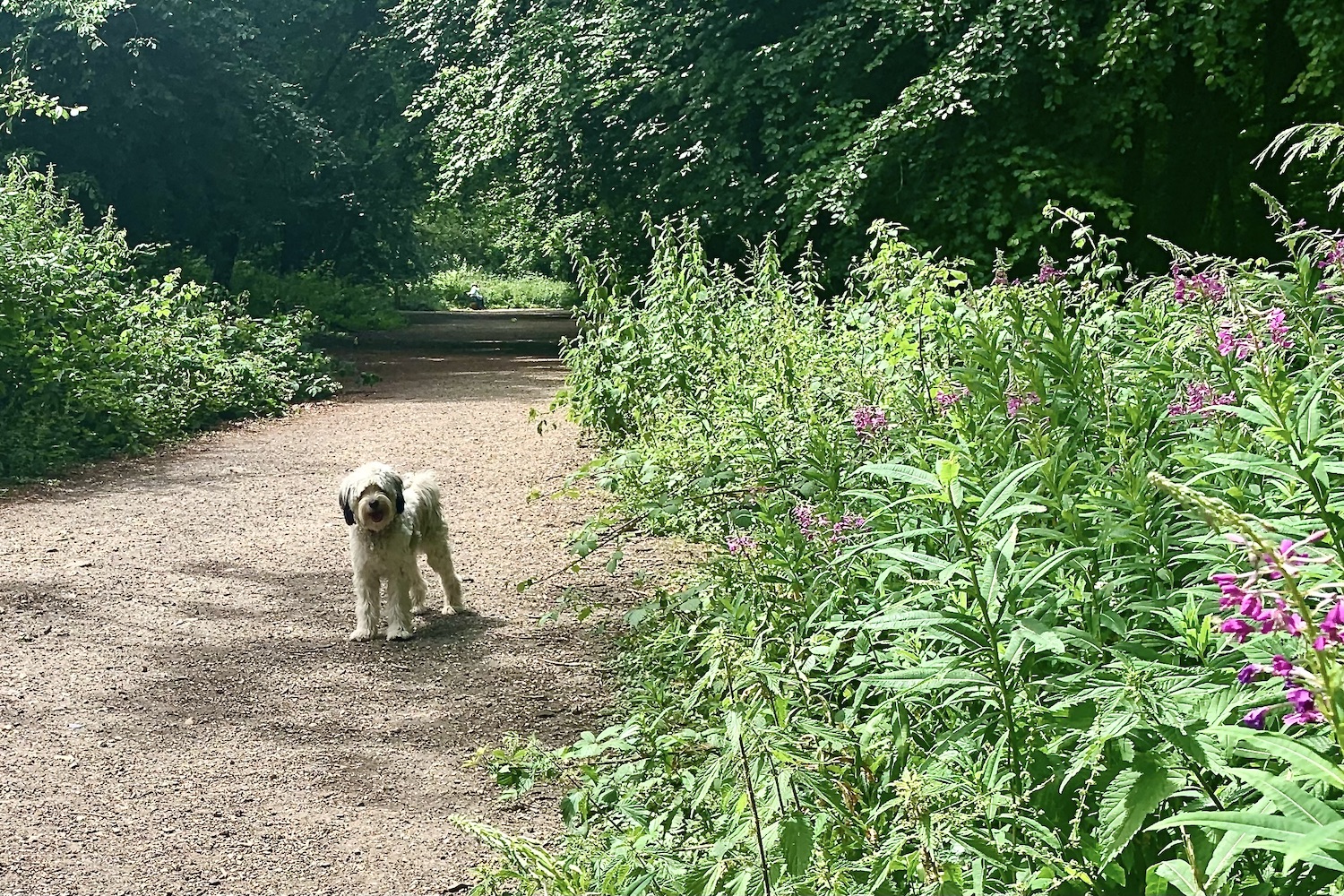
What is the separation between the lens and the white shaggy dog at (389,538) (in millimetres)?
6602

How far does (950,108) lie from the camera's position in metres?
13.8

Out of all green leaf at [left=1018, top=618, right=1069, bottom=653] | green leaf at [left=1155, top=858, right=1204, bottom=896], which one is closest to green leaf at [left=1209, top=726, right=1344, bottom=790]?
green leaf at [left=1155, top=858, right=1204, bottom=896]

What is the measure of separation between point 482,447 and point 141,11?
1329cm

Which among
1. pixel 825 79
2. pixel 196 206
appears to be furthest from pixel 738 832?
pixel 196 206

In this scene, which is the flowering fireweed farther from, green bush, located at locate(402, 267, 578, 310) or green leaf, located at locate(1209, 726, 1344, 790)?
green bush, located at locate(402, 267, 578, 310)

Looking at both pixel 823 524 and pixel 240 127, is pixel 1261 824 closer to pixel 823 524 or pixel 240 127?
pixel 823 524

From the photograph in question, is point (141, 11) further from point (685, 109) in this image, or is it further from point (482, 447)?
point (482, 447)

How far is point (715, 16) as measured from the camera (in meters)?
16.7

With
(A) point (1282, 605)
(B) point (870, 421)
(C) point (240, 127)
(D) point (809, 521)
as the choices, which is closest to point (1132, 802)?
(A) point (1282, 605)

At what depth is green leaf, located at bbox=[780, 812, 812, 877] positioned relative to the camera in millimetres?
2484

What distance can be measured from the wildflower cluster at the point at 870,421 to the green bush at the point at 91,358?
9.35 m

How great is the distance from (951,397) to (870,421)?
418 millimetres

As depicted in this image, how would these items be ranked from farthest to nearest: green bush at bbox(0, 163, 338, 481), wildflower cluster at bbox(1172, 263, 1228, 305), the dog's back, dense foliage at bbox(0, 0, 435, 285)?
dense foliage at bbox(0, 0, 435, 285) → green bush at bbox(0, 163, 338, 481) → the dog's back → wildflower cluster at bbox(1172, 263, 1228, 305)

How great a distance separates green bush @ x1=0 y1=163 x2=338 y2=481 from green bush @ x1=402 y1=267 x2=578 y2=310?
101 ft
